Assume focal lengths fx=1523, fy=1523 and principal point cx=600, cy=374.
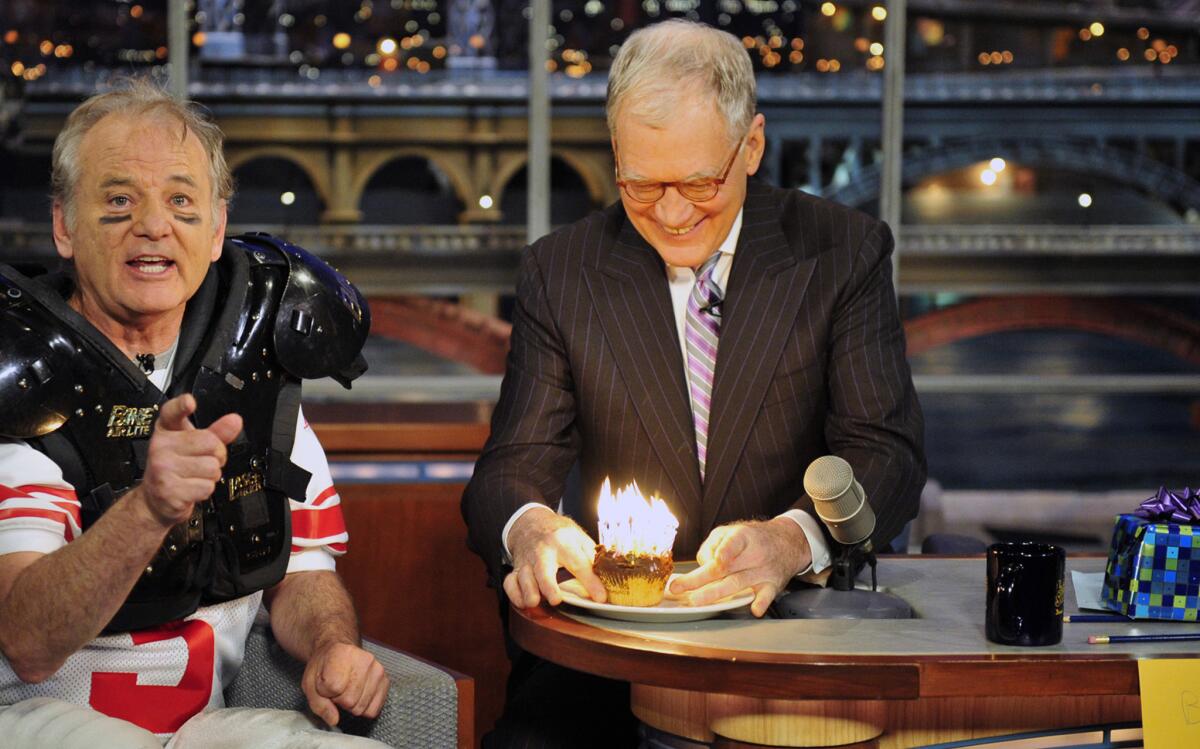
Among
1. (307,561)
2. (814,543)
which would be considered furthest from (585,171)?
(814,543)

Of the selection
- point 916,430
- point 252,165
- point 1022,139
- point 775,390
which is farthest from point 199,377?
point 1022,139

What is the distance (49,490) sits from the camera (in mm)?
2143

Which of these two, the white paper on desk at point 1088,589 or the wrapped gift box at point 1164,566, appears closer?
the wrapped gift box at point 1164,566

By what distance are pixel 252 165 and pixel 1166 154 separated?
3.70 m

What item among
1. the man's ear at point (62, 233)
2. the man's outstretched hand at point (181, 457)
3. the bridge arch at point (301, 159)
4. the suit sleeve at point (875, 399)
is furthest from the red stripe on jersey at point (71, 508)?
the bridge arch at point (301, 159)

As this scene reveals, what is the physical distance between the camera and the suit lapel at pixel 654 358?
8.64ft

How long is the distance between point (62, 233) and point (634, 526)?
103cm

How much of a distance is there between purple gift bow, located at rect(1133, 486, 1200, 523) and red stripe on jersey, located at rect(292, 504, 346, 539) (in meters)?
1.28

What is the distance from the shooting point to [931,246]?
6246mm

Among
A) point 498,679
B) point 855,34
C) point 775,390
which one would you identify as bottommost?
point 498,679

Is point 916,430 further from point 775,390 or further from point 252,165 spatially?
point 252,165

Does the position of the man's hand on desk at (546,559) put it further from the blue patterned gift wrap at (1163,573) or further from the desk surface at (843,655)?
the blue patterned gift wrap at (1163,573)

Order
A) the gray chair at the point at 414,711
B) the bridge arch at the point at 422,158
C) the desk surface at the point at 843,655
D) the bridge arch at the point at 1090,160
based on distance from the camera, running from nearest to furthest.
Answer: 1. the desk surface at the point at 843,655
2. the gray chair at the point at 414,711
3. the bridge arch at the point at 422,158
4. the bridge arch at the point at 1090,160

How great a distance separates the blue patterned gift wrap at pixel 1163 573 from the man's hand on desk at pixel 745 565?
1.51ft
